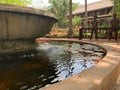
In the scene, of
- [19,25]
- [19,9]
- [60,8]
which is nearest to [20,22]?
[19,25]

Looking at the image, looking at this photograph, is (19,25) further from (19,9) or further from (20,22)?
(19,9)

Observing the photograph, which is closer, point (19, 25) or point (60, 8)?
point (19, 25)

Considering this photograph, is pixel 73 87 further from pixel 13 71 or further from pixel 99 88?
pixel 13 71

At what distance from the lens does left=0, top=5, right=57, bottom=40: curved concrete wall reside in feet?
15.1

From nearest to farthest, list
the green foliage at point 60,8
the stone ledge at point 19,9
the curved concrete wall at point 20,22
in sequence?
the stone ledge at point 19,9
the curved concrete wall at point 20,22
the green foliage at point 60,8

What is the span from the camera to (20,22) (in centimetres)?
493

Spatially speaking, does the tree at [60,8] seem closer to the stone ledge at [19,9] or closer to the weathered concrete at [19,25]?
the weathered concrete at [19,25]

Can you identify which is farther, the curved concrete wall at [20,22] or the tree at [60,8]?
the tree at [60,8]

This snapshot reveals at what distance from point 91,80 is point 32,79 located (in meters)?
1.25

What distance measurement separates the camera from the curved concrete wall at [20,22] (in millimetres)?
4599

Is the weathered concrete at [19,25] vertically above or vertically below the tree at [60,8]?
below

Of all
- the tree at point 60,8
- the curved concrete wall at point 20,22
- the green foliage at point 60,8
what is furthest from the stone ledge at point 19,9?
the tree at point 60,8

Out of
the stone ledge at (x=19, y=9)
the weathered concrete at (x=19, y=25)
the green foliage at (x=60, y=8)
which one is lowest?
the weathered concrete at (x=19, y=25)

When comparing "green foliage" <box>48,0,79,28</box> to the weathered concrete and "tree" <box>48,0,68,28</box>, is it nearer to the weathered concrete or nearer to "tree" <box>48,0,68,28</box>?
"tree" <box>48,0,68,28</box>
